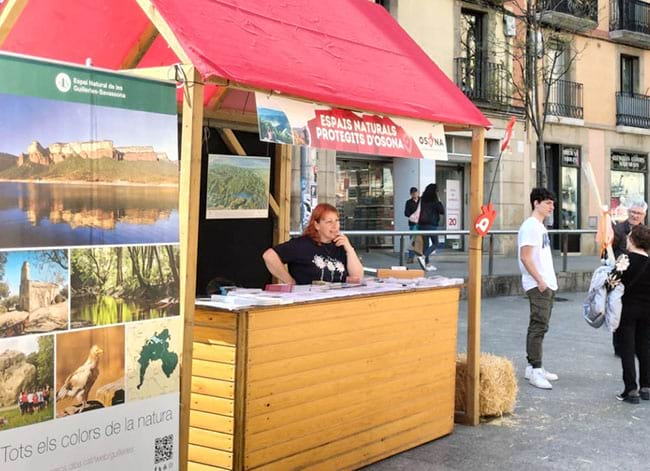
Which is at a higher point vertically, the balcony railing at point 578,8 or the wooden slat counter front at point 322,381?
the balcony railing at point 578,8

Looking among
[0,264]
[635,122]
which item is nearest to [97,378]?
[0,264]

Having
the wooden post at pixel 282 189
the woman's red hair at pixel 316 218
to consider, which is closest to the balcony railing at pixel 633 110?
the wooden post at pixel 282 189

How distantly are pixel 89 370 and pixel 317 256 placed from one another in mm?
2439

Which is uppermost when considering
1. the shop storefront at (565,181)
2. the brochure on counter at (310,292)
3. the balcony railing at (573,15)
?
the balcony railing at (573,15)

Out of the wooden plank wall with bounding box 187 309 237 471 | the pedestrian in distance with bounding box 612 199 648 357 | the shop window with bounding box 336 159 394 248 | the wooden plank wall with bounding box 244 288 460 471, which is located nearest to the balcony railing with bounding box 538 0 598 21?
the shop window with bounding box 336 159 394 248

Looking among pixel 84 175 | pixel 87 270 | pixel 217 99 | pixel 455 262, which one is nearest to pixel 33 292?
pixel 87 270

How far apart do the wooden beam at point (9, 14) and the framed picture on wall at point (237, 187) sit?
2118 millimetres

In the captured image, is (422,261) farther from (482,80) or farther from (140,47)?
(482,80)

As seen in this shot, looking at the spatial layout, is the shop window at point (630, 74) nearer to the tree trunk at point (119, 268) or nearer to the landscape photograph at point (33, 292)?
the tree trunk at point (119, 268)

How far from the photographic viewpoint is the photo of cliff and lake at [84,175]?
9.18ft

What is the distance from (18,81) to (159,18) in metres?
0.97

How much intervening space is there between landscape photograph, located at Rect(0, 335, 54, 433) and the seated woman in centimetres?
239

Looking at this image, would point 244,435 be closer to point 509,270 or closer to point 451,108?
point 451,108

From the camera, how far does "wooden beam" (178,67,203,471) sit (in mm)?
3500
